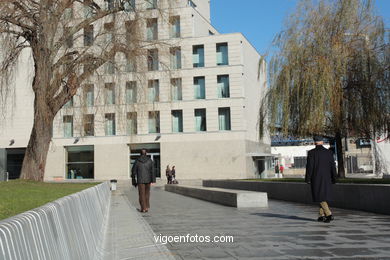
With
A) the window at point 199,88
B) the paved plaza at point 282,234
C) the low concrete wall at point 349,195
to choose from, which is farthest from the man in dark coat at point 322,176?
the window at point 199,88

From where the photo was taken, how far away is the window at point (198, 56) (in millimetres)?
45375

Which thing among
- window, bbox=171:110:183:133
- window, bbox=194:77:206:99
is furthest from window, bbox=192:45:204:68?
window, bbox=171:110:183:133

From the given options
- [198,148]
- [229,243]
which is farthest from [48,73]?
[198,148]

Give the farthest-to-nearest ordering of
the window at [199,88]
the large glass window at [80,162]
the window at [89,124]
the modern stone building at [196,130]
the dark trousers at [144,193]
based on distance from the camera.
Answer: the large glass window at [80,162] < the window at [199,88] < the modern stone building at [196,130] < the window at [89,124] < the dark trousers at [144,193]

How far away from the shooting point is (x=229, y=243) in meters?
7.12

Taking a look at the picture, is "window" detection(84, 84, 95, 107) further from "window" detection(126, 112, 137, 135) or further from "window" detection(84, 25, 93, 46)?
"window" detection(84, 25, 93, 46)

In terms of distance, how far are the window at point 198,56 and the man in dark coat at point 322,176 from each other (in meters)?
36.4

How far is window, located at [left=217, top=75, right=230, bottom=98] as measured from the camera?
44531 millimetres

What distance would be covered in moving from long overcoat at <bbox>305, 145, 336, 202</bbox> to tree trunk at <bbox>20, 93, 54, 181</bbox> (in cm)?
975

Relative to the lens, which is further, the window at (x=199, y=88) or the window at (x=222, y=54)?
the window at (x=222, y=54)

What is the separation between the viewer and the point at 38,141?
664 inches

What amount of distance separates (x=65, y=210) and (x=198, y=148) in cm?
3988

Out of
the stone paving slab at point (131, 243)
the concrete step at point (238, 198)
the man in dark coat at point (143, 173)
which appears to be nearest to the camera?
the stone paving slab at point (131, 243)

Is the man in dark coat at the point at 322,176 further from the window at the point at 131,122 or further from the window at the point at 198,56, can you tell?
the window at the point at 198,56
